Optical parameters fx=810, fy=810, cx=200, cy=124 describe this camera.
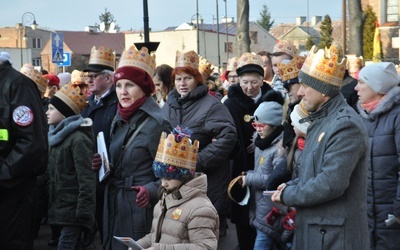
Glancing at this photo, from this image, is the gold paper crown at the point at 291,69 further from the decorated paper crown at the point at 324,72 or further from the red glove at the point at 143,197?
the red glove at the point at 143,197

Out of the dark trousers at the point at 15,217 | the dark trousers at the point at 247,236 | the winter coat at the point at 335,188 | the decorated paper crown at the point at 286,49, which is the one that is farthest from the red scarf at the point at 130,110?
the decorated paper crown at the point at 286,49

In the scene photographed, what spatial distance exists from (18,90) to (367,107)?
2953mm

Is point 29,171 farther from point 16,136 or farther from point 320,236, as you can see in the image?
point 320,236

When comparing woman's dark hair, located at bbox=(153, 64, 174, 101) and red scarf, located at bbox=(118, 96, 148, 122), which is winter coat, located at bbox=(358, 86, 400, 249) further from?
woman's dark hair, located at bbox=(153, 64, 174, 101)

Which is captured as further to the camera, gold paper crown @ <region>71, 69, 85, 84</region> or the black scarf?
gold paper crown @ <region>71, 69, 85, 84</region>

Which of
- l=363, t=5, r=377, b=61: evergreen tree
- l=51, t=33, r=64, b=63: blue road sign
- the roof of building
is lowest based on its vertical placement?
l=51, t=33, r=64, b=63: blue road sign

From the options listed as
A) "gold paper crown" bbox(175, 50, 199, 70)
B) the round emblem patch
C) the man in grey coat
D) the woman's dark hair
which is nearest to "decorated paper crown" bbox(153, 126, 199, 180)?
the man in grey coat

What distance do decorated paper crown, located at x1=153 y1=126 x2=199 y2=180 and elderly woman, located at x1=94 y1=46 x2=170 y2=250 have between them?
491mm

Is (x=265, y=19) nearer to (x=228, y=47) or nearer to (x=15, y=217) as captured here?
(x=228, y=47)

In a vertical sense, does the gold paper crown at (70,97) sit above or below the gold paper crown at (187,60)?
below

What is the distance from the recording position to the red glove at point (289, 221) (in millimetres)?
6491

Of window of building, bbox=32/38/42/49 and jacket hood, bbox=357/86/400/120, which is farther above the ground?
window of building, bbox=32/38/42/49

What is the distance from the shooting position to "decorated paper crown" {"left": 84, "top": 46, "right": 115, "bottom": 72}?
8.62m

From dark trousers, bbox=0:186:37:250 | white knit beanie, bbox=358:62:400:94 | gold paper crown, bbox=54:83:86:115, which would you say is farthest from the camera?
gold paper crown, bbox=54:83:86:115
